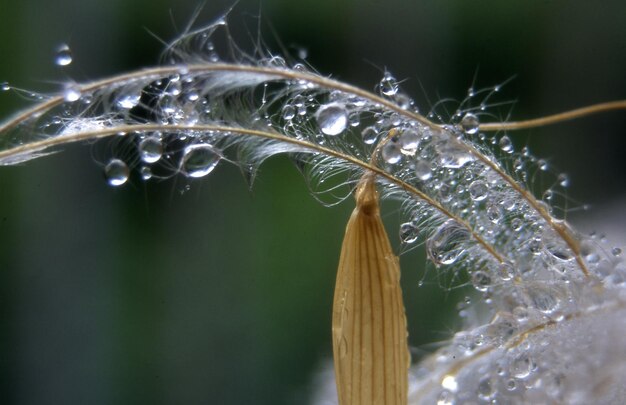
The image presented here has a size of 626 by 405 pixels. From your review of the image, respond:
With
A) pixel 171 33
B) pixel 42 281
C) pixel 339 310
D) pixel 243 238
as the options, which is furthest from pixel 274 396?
pixel 339 310

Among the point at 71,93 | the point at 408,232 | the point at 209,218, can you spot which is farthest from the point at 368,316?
the point at 209,218

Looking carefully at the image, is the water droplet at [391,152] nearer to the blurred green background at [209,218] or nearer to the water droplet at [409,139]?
the water droplet at [409,139]

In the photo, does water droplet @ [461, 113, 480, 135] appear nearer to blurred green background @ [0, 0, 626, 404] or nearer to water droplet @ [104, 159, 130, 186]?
water droplet @ [104, 159, 130, 186]

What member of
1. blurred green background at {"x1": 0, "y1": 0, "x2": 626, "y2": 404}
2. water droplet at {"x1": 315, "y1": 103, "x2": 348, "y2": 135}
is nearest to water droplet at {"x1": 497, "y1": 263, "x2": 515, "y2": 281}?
water droplet at {"x1": 315, "y1": 103, "x2": 348, "y2": 135}

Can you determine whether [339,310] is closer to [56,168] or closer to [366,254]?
[366,254]

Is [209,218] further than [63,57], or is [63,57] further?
[209,218]

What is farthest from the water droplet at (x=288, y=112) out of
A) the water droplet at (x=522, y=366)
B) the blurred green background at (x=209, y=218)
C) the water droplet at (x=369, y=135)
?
the blurred green background at (x=209, y=218)

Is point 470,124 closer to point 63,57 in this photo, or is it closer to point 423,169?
point 423,169
